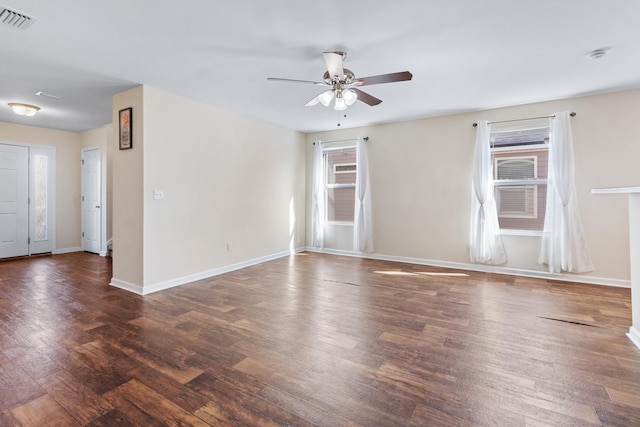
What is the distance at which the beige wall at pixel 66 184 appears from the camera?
6.15 meters

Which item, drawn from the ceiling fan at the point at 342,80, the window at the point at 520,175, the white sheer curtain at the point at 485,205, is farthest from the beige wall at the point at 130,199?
the window at the point at 520,175

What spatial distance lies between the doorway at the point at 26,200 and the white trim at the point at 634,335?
29.2 feet

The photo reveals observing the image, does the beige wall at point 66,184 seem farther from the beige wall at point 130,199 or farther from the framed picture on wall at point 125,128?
the framed picture on wall at point 125,128

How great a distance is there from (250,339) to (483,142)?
4.35 metres

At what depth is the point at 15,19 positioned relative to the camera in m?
2.20

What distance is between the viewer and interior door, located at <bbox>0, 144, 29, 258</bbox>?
217 inches

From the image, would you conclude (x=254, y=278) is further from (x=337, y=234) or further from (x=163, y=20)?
(x=163, y=20)

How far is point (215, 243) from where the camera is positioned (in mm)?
4555

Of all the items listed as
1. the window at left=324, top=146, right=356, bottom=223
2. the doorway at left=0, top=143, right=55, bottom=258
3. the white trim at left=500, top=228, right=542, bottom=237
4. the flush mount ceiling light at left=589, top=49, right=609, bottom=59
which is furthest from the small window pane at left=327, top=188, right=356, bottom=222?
the doorway at left=0, top=143, right=55, bottom=258

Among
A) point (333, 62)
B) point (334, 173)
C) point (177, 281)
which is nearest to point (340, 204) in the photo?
point (334, 173)

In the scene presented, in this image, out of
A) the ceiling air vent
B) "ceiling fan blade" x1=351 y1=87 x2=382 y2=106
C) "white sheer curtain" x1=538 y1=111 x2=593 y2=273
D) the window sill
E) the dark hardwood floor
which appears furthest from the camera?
the window sill

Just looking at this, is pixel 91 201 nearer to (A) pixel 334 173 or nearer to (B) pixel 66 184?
(B) pixel 66 184

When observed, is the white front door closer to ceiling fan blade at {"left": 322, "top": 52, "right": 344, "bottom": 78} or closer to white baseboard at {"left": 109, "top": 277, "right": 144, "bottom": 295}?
white baseboard at {"left": 109, "top": 277, "right": 144, "bottom": 295}

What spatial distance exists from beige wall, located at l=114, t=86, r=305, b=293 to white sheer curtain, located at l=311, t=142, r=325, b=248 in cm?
77
